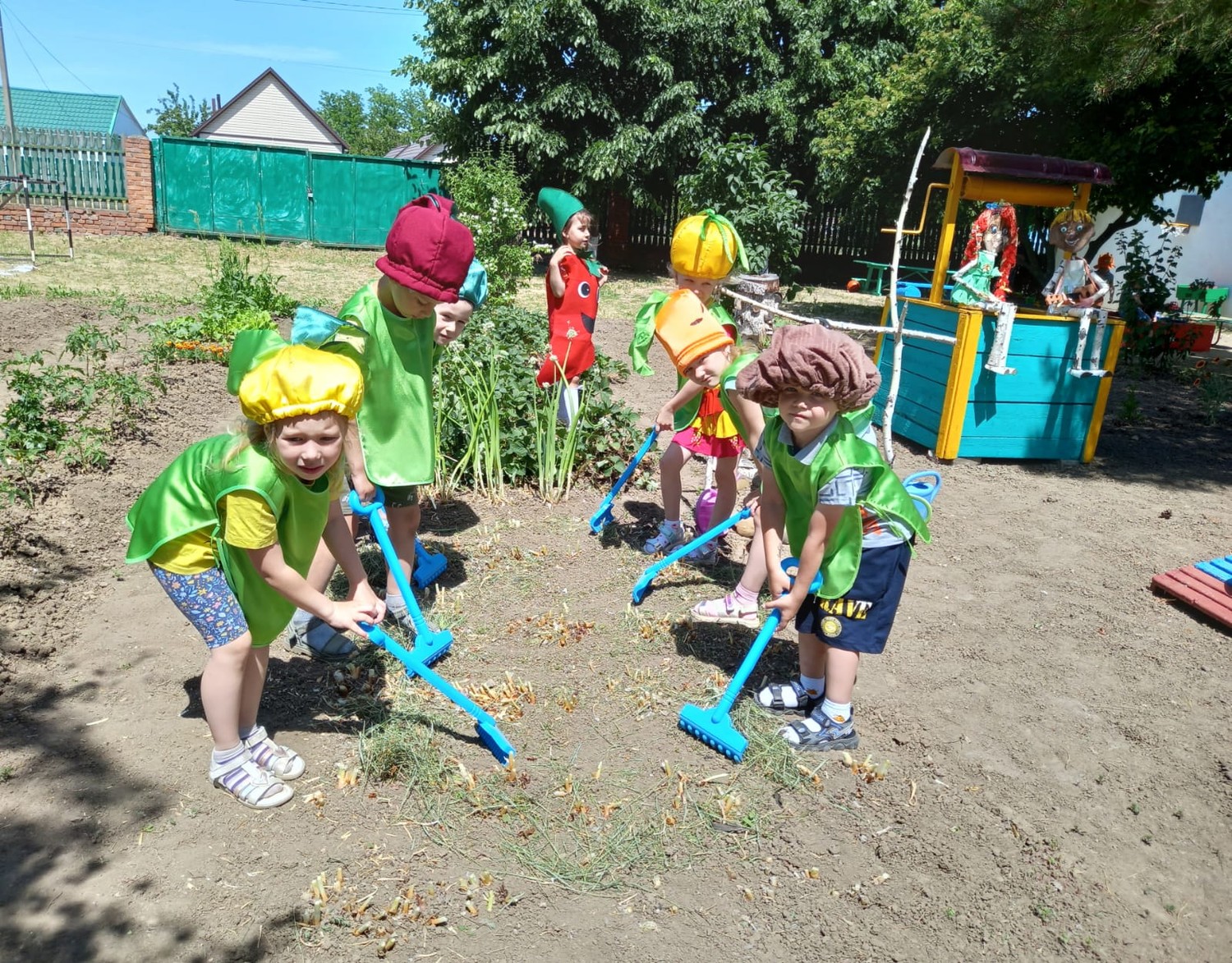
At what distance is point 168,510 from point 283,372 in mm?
557

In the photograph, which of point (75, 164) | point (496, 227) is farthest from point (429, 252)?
point (75, 164)

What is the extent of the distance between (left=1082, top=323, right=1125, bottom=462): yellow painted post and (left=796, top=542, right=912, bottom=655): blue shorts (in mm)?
4435

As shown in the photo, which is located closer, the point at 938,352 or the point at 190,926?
the point at 190,926

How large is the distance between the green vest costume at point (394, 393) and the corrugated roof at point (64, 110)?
41.0 meters

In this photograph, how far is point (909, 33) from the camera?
16734 millimetres

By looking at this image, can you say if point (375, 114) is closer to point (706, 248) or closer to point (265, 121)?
point (265, 121)

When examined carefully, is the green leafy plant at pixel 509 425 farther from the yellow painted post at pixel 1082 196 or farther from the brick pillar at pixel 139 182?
the brick pillar at pixel 139 182

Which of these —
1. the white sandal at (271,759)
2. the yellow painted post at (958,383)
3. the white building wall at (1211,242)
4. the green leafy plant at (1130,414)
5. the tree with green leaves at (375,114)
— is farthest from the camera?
the tree with green leaves at (375,114)

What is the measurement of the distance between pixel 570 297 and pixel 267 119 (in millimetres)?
46526

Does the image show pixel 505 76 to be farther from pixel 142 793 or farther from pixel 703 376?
pixel 142 793

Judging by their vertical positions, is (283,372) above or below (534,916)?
above

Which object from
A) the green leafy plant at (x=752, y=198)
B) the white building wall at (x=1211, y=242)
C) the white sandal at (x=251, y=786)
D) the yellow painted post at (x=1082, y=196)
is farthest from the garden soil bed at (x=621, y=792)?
the white building wall at (x=1211, y=242)

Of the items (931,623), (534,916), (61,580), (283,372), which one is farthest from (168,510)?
(931,623)

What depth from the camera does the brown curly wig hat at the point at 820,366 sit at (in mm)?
2453
